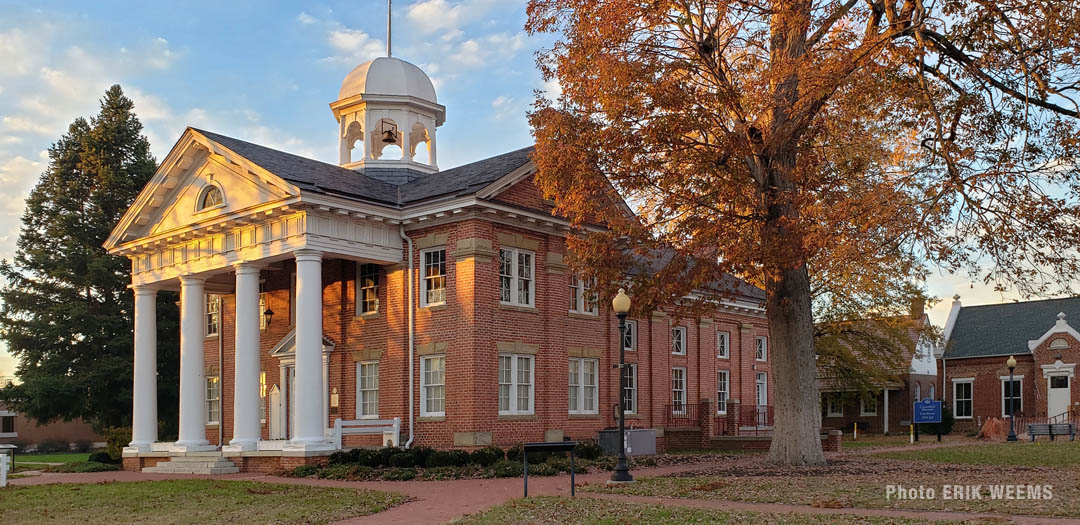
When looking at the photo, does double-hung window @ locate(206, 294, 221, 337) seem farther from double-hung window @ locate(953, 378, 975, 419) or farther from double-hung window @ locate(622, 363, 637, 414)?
double-hung window @ locate(953, 378, 975, 419)

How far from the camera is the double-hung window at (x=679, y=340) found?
34.5 meters

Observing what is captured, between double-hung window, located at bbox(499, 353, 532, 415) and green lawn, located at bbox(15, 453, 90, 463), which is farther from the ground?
double-hung window, located at bbox(499, 353, 532, 415)

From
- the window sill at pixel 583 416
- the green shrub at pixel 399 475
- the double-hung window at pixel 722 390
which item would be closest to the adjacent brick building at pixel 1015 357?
the double-hung window at pixel 722 390

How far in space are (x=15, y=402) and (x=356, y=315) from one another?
24685mm

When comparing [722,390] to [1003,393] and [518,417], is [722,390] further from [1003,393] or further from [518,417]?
[1003,393]

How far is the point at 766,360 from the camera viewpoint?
40.2 m

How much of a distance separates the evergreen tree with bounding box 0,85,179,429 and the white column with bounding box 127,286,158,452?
15199mm

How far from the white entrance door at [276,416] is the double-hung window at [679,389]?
13.0 metres

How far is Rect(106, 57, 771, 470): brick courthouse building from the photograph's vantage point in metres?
24.8

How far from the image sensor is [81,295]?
46.1 metres

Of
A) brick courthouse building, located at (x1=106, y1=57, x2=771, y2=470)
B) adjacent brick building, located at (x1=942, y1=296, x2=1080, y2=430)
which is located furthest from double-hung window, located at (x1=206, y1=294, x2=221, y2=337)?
adjacent brick building, located at (x1=942, y1=296, x2=1080, y2=430)

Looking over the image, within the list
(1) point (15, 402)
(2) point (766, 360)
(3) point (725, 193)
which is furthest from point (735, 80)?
(1) point (15, 402)

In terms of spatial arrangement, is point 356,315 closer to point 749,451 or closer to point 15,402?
point 749,451

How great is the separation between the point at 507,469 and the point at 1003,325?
38.8 meters
